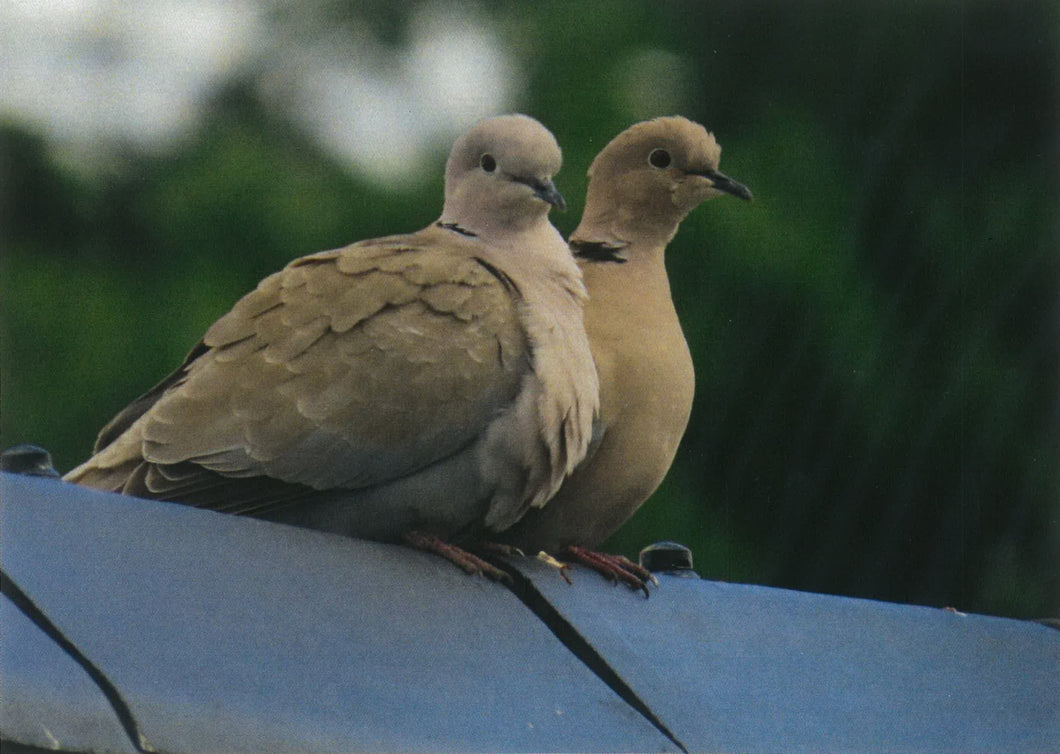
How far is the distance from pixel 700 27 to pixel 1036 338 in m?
1.56

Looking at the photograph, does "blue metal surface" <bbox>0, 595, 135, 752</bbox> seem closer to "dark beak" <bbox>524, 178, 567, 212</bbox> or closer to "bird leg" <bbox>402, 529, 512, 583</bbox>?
"bird leg" <bbox>402, 529, 512, 583</bbox>

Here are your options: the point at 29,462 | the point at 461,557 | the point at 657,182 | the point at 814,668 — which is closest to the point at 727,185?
the point at 657,182

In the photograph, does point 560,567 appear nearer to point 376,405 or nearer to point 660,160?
point 376,405

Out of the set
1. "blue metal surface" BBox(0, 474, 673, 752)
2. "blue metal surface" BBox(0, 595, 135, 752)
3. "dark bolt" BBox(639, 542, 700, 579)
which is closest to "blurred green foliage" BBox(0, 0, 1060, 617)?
"dark bolt" BBox(639, 542, 700, 579)

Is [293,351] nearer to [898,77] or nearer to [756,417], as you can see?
[756,417]

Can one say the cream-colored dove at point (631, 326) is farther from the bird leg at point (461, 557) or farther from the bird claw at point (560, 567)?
the bird leg at point (461, 557)

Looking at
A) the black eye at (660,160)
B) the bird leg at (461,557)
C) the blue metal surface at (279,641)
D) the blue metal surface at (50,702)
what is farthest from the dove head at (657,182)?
the blue metal surface at (50,702)

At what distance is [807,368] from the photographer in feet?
17.7

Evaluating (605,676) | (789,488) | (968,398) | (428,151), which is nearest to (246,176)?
(428,151)

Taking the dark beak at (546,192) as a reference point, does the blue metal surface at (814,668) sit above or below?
below

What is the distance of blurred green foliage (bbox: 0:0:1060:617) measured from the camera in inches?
189

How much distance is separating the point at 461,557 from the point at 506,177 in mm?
774

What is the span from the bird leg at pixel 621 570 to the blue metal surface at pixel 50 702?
111cm

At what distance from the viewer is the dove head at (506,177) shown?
2709 mm
